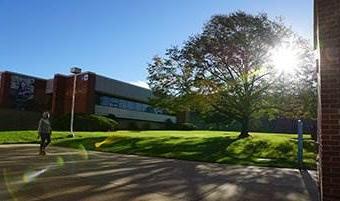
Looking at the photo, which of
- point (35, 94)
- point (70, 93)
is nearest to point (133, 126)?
point (70, 93)

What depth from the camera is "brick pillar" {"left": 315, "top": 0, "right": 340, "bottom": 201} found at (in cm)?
600

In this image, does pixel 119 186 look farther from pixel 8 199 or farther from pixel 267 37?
pixel 267 37

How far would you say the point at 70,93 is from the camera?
172ft

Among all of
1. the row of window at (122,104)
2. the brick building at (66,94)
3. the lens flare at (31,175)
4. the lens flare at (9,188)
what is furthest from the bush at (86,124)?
the lens flare at (9,188)

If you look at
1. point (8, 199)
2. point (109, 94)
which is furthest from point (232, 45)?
point (109, 94)

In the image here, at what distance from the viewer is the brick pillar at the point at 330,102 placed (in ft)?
19.7

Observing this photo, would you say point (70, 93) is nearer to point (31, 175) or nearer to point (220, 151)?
point (220, 151)

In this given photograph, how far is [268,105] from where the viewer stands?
96.0 feet

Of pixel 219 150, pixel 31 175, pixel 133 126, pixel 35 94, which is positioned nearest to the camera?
pixel 31 175

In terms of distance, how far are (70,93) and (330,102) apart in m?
48.3

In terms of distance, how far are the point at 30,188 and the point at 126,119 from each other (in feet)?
163

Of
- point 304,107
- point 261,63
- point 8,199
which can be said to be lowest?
point 8,199

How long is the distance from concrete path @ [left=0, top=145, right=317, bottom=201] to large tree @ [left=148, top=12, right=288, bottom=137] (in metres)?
15.9

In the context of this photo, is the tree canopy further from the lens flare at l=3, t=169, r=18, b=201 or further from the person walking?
the lens flare at l=3, t=169, r=18, b=201
